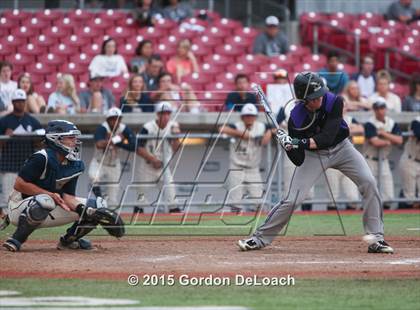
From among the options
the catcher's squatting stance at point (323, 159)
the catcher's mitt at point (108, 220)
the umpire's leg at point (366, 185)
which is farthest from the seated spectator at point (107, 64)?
the umpire's leg at point (366, 185)

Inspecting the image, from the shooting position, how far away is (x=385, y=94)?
60.5ft

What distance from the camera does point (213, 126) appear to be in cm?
1750

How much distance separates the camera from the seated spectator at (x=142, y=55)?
18711 mm

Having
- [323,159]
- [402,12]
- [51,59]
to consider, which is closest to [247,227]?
[323,159]

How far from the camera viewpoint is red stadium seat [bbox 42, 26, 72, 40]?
2092 cm

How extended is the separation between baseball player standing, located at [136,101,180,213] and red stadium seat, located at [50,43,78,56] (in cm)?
440

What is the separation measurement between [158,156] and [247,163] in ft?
4.89

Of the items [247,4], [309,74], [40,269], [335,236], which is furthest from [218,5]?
[40,269]

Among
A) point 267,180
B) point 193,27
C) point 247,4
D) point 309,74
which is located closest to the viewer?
point 309,74

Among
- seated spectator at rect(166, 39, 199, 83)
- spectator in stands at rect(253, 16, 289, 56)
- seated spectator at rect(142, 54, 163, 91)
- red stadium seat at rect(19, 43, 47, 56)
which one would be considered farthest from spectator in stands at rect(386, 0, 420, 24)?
red stadium seat at rect(19, 43, 47, 56)

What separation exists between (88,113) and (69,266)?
830cm

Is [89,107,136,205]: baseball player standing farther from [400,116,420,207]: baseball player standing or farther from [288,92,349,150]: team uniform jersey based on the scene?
[288,92,349,150]: team uniform jersey

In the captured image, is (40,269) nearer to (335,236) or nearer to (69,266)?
(69,266)

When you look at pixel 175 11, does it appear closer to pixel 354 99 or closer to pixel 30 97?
pixel 354 99
